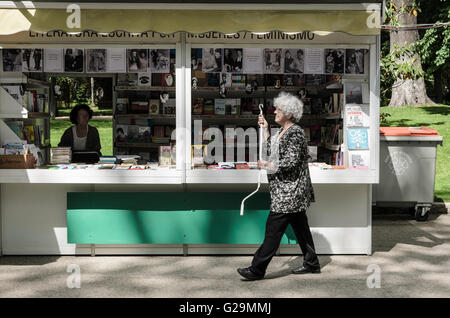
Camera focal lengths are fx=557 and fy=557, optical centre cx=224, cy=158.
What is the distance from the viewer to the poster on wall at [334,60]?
6.66m

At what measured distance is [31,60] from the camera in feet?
21.7

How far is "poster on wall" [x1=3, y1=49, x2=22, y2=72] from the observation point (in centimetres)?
659

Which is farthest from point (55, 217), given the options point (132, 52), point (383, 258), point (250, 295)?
point (383, 258)

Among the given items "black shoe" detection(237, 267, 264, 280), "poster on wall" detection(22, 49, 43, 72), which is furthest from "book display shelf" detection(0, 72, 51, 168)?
"black shoe" detection(237, 267, 264, 280)

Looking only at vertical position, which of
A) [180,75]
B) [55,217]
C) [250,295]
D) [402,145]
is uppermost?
[180,75]

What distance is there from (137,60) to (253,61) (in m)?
1.39

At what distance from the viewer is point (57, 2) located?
6.13 meters

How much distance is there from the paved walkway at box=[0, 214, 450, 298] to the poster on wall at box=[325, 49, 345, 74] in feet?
7.35

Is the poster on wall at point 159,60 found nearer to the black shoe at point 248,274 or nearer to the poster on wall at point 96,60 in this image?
the poster on wall at point 96,60

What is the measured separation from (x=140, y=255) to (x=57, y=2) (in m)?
3.03

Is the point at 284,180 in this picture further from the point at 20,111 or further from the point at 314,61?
the point at 20,111

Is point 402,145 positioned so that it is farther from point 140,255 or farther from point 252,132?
point 140,255

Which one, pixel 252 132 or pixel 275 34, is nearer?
pixel 275 34

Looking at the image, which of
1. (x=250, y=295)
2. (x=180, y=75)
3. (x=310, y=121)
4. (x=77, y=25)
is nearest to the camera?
(x=250, y=295)
